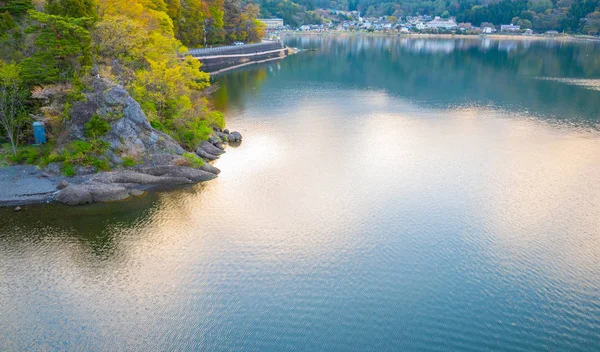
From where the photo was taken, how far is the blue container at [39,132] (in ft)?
96.2

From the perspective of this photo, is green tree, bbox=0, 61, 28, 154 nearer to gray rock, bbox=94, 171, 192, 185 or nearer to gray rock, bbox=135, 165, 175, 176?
gray rock, bbox=94, 171, 192, 185

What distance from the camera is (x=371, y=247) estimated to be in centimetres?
2156

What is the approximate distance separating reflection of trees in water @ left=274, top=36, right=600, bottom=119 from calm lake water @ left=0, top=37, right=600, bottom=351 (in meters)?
19.5

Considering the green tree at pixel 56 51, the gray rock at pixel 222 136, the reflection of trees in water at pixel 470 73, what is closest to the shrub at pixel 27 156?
the green tree at pixel 56 51

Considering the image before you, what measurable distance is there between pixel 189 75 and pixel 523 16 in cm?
19954

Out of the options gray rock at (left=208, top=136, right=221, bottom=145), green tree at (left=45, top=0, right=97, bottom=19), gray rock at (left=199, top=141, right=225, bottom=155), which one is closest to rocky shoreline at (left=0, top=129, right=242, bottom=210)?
gray rock at (left=199, top=141, right=225, bottom=155)

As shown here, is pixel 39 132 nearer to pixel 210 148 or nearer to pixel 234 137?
pixel 210 148

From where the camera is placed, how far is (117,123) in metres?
28.7

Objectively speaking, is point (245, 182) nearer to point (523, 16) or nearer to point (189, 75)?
point (189, 75)

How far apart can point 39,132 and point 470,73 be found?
250ft

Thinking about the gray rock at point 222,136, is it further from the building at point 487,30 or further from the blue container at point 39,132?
the building at point 487,30

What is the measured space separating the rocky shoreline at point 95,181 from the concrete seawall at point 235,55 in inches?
1958

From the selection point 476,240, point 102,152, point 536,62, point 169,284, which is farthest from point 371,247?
point 536,62

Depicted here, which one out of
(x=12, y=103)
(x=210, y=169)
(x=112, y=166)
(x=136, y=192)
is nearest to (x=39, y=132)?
(x=12, y=103)
